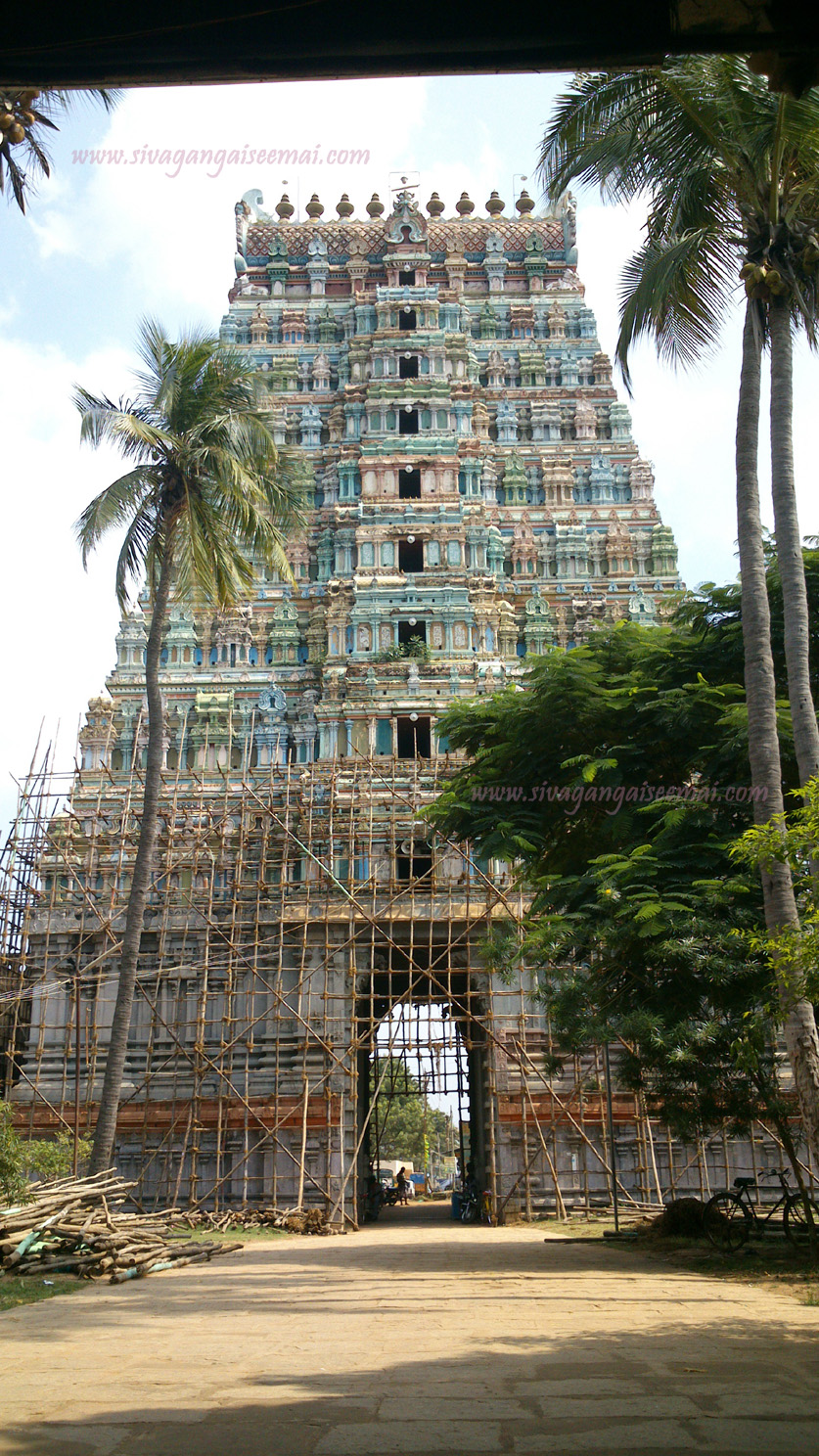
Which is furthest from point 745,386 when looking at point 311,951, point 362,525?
point 362,525

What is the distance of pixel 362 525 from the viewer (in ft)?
114

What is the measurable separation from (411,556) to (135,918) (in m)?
21.8

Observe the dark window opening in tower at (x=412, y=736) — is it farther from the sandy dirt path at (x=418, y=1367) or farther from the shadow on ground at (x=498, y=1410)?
the shadow on ground at (x=498, y=1410)

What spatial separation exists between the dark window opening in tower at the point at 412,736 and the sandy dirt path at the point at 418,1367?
19.7 m

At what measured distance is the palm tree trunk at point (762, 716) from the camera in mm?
10523

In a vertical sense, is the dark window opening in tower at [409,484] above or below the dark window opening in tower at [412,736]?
above

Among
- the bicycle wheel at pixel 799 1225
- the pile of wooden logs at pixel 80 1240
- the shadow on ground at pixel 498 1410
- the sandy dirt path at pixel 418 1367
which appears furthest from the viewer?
the pile of wooden logs at pixel 80 1240

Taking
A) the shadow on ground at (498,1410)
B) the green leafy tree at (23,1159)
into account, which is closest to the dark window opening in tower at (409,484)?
the green leafy tree at (23,1159)

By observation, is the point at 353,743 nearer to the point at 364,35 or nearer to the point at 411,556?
the point at 411,556

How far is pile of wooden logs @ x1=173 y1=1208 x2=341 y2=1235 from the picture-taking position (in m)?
19.1

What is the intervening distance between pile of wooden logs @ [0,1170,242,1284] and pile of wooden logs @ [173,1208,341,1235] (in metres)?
4.50

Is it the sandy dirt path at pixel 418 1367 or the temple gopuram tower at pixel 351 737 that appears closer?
the sandy dirt path at pixel 418 1367

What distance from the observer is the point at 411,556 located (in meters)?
37.1

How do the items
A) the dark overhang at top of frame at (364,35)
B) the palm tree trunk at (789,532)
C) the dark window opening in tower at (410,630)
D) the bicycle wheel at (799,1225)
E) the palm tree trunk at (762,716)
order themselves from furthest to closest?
the dark window opening in tower at (410,630)
the palm tree trunk at (789,532)
the bicycle wheel at (799,1225)
the palm tree trunk at (762,716)
the dark overhang at top of frame at (364,35)
